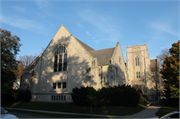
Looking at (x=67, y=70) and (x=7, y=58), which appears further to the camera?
(x=67, y=70)

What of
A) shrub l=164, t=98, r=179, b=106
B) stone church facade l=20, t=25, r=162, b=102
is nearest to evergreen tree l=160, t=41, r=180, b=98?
shrub l=164, t=98, r=179, b=106

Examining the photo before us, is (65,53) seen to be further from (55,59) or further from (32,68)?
(32,68)

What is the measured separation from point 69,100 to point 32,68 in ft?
37.2

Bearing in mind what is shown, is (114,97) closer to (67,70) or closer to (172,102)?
(67,70)

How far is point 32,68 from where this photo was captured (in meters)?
29.4

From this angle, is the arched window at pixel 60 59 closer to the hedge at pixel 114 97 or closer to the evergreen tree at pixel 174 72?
the hedge at pixel 114 97

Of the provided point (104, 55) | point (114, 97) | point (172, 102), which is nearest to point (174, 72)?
point (172, 102)

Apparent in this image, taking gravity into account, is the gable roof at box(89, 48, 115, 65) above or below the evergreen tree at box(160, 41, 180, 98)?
above

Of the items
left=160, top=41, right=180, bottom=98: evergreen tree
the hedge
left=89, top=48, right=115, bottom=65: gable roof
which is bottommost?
the hedge

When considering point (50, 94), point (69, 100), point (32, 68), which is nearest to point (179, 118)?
point (69, 100)

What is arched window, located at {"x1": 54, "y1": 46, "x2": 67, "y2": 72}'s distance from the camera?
2678 cm

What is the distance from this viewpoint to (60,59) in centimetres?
2741

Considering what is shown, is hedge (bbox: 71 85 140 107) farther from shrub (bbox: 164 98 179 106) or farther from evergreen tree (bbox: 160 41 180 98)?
shrub (bbox: 164 98 179 106)

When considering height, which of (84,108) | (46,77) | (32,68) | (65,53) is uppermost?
(65,53)
